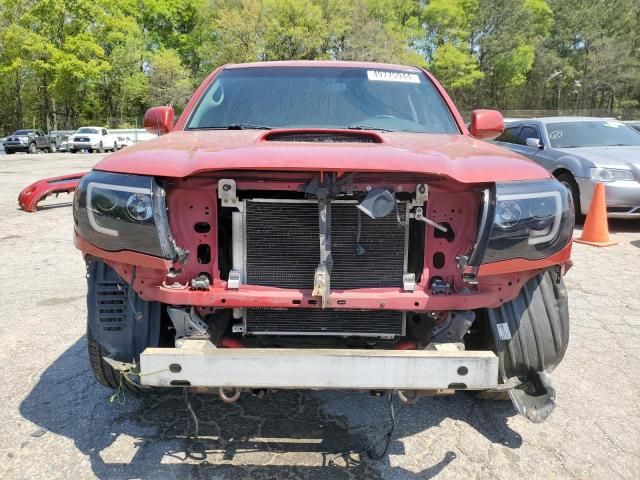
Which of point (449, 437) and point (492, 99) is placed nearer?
point (449, 437)

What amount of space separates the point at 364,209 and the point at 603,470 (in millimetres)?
1680

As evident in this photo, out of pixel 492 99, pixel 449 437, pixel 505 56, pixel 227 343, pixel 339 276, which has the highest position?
pixel 505 56

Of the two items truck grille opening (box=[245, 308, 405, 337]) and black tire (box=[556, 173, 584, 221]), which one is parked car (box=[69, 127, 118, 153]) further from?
truck grille opening (box=[245, 308, 405, 337])

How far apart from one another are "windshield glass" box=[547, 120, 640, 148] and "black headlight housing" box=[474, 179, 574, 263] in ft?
24.8

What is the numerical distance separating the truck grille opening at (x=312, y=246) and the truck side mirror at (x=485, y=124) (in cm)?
166

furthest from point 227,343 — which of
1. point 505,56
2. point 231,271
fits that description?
point 505,56

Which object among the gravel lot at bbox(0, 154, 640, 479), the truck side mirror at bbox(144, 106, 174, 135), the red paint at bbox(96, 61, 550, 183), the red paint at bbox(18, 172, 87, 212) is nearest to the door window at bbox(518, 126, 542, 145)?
the gravel lot at bbox(0, 154, 640, 479)

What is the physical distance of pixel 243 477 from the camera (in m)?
2.36

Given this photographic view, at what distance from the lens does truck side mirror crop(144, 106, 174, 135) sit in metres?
3.68

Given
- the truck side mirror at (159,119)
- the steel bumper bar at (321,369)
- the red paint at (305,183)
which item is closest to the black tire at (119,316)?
the red paint at (305,183)

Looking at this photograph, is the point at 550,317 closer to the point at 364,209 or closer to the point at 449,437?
the point at 449,437

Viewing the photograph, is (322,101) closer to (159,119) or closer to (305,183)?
(159,119)

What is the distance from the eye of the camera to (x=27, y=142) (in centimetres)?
3319

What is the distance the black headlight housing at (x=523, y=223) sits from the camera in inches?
82.5
